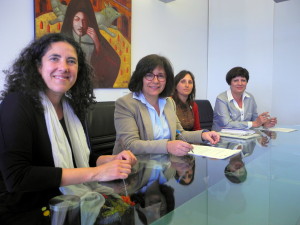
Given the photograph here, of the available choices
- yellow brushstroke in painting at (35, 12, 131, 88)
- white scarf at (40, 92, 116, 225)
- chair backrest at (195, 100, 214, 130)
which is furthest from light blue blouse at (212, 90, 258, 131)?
white scarf at (40, 92, 116, 225)

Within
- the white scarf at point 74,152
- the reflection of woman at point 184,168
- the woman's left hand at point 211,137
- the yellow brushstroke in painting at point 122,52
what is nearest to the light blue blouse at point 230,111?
the woman's left hand at point 211,137

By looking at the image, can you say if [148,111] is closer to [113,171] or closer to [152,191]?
Answer: [113,171]

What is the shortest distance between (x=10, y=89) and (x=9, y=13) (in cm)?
132

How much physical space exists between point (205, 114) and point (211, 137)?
144 cm

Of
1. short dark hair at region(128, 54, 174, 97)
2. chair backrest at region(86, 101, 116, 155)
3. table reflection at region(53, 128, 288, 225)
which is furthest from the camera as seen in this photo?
chair backrest at region(86, 101, 116, 155)

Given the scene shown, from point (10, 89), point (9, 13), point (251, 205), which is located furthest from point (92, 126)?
point (251, 205)

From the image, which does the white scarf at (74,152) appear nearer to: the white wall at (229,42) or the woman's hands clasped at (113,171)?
the woman's hands clasped at (113,171)

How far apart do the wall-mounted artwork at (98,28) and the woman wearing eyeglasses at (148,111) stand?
1.89 ft

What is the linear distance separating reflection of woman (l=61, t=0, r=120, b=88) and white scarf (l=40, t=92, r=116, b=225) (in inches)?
54.1

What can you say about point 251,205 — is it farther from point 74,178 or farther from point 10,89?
point 10,89

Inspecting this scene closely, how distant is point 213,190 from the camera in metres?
1.02

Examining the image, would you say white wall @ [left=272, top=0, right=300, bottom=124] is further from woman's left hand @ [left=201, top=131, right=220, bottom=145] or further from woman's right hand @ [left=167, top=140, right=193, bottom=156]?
woman's right hand @ [left=167, top=140, right=193, bottom=156]

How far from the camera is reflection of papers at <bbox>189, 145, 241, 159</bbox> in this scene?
5.01 feet

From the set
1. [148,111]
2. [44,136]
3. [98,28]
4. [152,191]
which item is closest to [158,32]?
[98,28]
